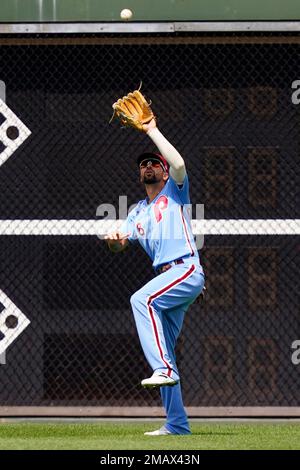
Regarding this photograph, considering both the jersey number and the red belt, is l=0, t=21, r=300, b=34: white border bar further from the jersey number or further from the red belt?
the red belt

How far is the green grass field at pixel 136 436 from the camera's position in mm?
7016

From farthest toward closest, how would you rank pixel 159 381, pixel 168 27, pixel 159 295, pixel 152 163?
pixel 168 27
pixel 152 163
pixel 159 295
pixel 159 381

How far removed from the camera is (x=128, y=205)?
8.95 metres

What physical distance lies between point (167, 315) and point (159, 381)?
0.57m

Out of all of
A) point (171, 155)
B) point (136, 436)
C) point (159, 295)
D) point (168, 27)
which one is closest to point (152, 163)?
point (171, 155)

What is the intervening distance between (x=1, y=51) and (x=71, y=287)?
4.85 ft

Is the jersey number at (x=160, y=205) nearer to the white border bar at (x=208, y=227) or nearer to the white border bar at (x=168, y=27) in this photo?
the white border bar at (x=208, y=227)

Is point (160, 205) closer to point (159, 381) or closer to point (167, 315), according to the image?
point (167, 315)

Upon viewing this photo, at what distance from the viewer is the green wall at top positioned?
29.5ft

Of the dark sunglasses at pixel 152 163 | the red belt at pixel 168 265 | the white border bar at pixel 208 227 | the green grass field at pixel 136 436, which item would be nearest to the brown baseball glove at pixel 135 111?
the dark sunglasses at pixel 152 163

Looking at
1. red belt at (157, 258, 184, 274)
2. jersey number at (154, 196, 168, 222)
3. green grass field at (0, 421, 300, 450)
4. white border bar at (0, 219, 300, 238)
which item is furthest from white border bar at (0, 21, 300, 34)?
green grass field at (0, 421, 300, 450)
